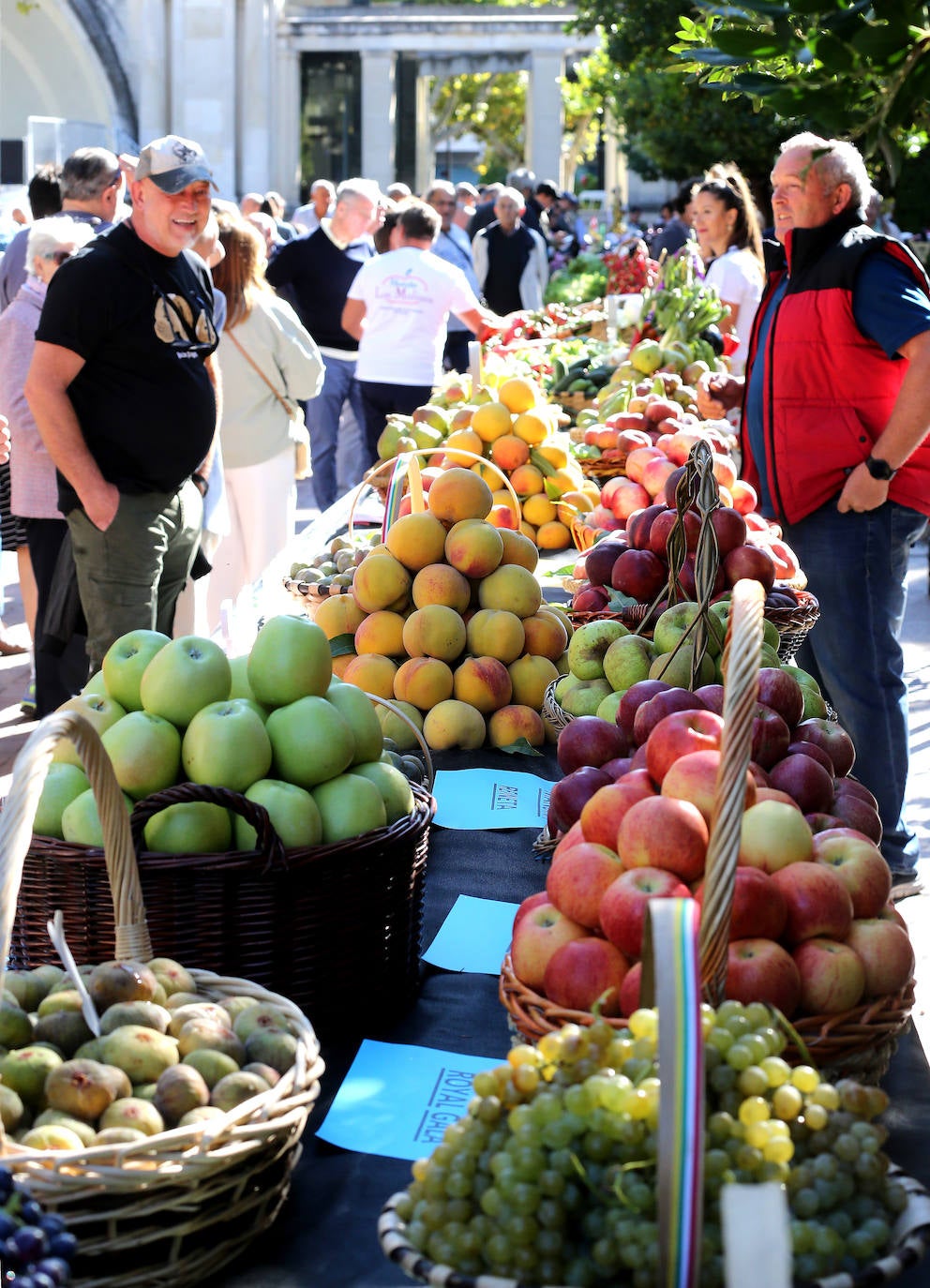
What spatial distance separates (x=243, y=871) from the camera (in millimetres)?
1554

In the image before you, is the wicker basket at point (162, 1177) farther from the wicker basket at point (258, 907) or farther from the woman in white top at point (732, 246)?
the woman in white top at point (732, 246)

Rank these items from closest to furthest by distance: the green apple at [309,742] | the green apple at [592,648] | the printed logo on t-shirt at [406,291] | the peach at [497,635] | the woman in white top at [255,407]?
the green apple at [309,742]
the green apple at [592,648]
the peach at [497,635]
the woman in white top at [255,407]
the printed logo on t-shirt at [406,291]

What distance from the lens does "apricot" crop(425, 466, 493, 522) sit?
3121mm

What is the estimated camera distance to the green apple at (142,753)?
1.66 meters

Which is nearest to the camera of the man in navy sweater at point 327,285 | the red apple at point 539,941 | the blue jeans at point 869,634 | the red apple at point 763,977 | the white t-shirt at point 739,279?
the red apple at point 763,977

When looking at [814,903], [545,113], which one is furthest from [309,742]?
[545,113]

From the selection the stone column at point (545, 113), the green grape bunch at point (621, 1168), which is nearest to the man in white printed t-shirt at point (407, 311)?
the green grape bunch at point (621, 1168)

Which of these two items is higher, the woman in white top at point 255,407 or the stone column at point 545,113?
the stone column at point 545,113

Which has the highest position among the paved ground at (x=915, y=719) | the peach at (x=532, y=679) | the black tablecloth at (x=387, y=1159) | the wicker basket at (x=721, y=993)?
the wicker basket at (x=721, y=993)

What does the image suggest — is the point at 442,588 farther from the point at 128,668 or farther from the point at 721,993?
the point at 721,993

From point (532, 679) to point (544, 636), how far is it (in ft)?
0.39

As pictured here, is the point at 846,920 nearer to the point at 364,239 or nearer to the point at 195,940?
the point at 195,940

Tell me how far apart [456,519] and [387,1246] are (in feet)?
7.41

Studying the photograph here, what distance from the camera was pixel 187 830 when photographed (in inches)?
62.3
